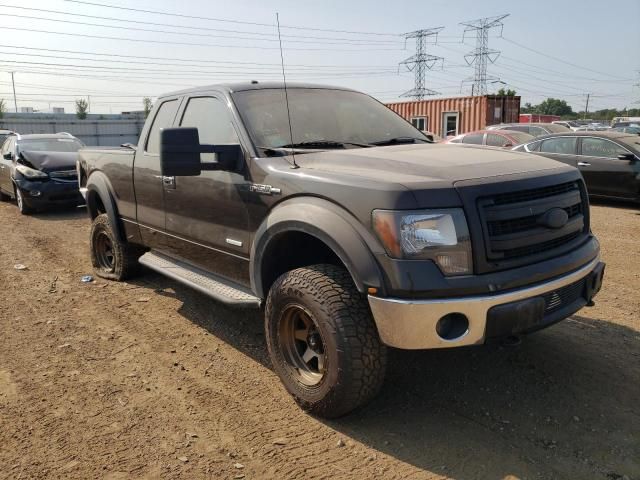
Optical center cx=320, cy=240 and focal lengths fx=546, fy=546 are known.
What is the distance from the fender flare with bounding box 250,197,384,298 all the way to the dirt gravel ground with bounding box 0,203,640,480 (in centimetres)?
91

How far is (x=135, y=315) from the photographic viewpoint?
16.2 ft

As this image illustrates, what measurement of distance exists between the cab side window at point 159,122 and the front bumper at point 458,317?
2.86 metres

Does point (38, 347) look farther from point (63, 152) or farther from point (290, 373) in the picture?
point (63, 152)

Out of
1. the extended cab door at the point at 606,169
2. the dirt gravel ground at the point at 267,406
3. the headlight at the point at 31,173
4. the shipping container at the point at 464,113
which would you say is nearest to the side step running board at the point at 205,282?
the dirt gravel ground at the point at 267,406

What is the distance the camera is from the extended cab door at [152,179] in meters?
4.70

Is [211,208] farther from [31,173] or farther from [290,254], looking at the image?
[31,173]

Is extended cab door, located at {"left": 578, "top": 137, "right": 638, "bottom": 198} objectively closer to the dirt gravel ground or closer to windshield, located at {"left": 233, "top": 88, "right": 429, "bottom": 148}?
the dirt gravel ground

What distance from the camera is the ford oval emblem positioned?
2980mm

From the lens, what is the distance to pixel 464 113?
24.0 m

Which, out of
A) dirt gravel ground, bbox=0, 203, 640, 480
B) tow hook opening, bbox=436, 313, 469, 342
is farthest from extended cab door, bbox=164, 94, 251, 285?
tow hook opening, bbox=436, 313, 469, 342

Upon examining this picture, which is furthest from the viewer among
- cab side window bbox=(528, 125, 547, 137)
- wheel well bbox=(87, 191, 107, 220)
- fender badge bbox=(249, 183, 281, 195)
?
cab side window bbox=(528, 125, 547, 137)

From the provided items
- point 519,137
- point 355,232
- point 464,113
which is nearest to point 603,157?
point 519,137

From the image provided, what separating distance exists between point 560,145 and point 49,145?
10.8 meters

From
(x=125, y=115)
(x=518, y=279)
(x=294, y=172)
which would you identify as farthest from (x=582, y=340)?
(x=125, y=115)
